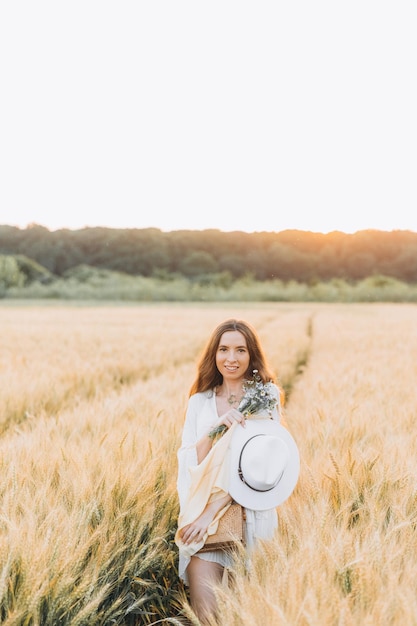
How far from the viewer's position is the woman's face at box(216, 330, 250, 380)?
2.51 metres

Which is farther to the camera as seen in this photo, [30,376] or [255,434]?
[30,376]

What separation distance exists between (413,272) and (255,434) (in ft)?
264

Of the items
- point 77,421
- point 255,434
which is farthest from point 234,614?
point 77,421

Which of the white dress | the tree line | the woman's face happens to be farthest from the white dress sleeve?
the tree line

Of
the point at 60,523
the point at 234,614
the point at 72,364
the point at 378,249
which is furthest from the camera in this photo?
the point at 378,249

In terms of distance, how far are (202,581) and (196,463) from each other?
43cm

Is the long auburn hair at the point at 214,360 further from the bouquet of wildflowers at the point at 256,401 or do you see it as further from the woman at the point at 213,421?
the bouquet of wildflowers at the point at 256,401

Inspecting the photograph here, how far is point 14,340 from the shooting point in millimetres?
10609

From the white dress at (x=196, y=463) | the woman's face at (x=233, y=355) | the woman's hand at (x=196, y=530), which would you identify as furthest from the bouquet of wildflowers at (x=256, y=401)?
the woman's hand at (x=196, y=530)

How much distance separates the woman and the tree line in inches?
2824

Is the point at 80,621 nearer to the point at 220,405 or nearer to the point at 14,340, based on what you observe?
the point at 220,405

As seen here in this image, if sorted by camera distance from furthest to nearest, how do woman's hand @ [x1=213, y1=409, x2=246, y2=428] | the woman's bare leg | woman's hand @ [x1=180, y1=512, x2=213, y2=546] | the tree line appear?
the tree line
woman's hand @ [x1=213, y1=409, x2=246, y2=428]
woman's hand @ [x1=180, y1=512, x2=213, y2=546]
the woman's bare leg

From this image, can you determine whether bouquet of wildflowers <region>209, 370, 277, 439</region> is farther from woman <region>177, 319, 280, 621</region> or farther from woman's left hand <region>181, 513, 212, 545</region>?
woman's left hand <region>181, 513, 212, 545</region>

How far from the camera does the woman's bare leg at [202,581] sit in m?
1.90
